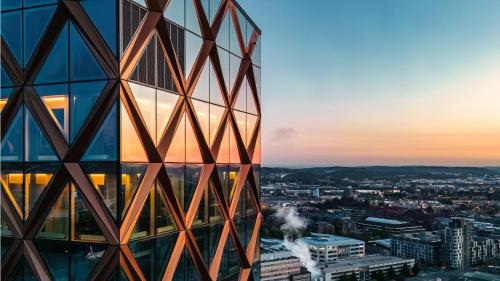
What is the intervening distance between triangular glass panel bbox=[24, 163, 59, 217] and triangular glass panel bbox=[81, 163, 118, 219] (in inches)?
58.2

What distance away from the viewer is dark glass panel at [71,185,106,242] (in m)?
14.0

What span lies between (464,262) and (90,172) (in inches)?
7878

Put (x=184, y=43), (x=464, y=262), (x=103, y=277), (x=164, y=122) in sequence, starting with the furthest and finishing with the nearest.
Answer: (x=464, y=262)
(x=184, y=43)
(x=164, y=122)
(x=103, y=277)

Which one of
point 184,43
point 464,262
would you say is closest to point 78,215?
point 184,43

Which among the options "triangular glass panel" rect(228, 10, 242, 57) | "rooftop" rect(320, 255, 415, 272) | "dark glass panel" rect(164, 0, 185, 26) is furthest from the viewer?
"rooftop" rect(320, 255, 415, 272)

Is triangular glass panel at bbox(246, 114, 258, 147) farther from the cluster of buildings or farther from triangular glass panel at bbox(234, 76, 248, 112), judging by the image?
the cluster of buildings

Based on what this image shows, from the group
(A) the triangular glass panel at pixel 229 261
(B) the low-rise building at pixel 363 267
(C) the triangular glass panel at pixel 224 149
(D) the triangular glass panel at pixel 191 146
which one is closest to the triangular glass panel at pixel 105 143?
(D) the triangular glass panel at pixel 191 146

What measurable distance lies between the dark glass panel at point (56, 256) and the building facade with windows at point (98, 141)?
0.04 metres

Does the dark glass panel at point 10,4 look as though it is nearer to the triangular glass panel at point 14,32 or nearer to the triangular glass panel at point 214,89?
the triangular glass panel at point 14,32

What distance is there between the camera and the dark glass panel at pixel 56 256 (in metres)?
14.4

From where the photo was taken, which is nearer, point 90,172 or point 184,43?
point 90,172

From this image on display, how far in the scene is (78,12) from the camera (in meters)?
14.4

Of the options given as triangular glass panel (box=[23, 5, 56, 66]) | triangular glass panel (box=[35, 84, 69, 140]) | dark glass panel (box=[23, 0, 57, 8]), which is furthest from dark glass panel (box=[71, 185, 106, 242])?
dark glass panel (box=[23, 0, 57, 8])

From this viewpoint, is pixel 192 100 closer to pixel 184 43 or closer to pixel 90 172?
pixel 184 43
